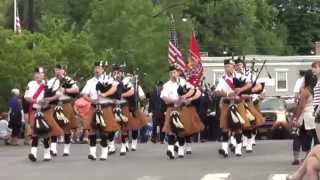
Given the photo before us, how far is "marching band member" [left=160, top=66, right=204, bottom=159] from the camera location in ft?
61.9

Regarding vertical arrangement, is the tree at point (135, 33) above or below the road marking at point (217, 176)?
above

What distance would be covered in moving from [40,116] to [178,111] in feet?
9.82

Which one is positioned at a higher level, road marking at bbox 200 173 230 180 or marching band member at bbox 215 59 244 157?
marching band member at bbox 215 59 244 157

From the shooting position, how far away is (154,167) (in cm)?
1664

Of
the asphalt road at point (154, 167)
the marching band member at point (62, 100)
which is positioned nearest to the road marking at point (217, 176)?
the asphalt road at point (154, 167)

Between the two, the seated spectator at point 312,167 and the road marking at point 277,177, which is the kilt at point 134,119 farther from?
the seated spectator at point 312,167

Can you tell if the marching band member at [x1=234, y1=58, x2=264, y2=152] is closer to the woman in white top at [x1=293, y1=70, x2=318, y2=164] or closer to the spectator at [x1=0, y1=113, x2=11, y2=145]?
the woman in white top at [x1=293, y1=70, x2=318, y2=164]

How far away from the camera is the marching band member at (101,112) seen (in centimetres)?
1869

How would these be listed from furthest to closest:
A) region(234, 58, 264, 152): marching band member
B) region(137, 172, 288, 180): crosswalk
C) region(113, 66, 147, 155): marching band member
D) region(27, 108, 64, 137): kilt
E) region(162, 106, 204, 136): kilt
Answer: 1. region(113, 66, 147, 155): marching band member
2. region(234, 58, 264, 152): marching band member
3. region(162, 106, 204, 136): kilt
4. region(27, 108, 64, 137): kilt
5. region(137, 172, 288, 180): crosswalk

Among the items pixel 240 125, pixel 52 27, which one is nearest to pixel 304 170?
pixel 240 125

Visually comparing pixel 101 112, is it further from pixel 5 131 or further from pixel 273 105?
pixel 273 105

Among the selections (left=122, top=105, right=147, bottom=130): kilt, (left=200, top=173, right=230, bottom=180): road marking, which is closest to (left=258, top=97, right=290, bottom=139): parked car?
(left=122, top=105, right=147, bottom=130): kilt

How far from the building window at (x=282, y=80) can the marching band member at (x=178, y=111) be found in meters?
49.6

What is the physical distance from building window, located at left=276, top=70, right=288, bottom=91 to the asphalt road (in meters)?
47.4
